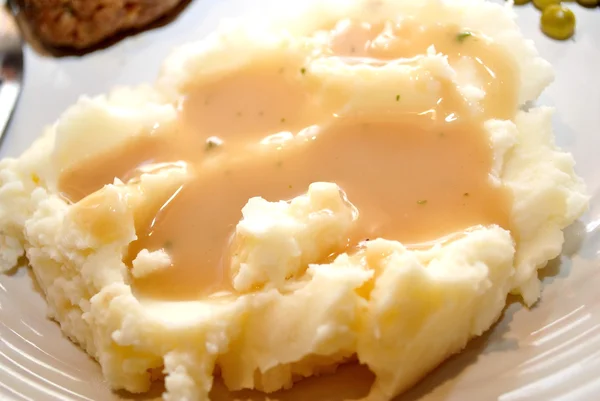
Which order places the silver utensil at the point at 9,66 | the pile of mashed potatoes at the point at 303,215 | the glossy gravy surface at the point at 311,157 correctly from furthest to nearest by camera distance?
the silver utensil at the point at 9,66 < the glossy gravy surface at the point at 311,157 < the pile of mashed potatoes at the point at 303,215

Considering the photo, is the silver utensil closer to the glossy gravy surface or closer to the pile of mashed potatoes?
the pile of mashed potatoes

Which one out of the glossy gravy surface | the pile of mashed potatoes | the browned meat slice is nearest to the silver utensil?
the browned meat slice

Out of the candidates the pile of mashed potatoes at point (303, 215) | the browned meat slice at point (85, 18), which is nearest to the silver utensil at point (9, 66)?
the browned meat slice at point (85, 18)

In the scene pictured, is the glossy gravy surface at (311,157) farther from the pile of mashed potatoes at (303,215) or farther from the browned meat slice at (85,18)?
the browned meat slice at (85,18)

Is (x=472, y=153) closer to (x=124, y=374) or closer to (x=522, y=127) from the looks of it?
(x=522, y=127)

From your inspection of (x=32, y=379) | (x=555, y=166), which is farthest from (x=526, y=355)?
(x=32, y=379)

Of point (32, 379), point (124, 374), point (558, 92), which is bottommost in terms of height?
point (32, 379)

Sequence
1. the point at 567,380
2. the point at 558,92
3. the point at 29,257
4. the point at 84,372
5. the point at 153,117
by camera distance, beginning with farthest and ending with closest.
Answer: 1. the point at 558,92
2. the point at 153,117
3. the point at 29,257
4. the point at 84,372
5. the point at 567,380
